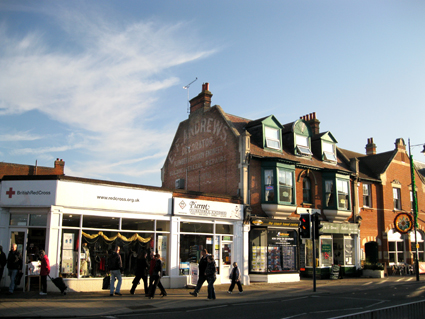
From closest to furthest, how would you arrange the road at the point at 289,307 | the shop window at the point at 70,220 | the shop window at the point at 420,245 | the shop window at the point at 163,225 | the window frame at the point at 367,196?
the road at the point at 289,307, the shop window at the point at 70,220, the shop window at the point at 163,225, the window frame at the point at 367,196, the shop window at the point at 420,245

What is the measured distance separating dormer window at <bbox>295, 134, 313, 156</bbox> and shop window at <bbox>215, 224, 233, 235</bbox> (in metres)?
8.19

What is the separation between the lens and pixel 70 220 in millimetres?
16391

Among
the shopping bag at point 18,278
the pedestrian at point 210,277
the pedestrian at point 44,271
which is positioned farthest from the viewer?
the shopping bag at point 18,278

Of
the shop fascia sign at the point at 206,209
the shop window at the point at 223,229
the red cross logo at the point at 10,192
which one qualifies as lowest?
the shop window at the point at 223,229

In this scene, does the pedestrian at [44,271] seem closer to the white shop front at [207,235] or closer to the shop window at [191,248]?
the white shop front at [207,235]

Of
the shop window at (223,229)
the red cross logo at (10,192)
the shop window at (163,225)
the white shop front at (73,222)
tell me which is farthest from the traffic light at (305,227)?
the red cross logo at (10,192)

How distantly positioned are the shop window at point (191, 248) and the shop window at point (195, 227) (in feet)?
0.85

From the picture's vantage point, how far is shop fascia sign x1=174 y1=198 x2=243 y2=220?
19.3 m

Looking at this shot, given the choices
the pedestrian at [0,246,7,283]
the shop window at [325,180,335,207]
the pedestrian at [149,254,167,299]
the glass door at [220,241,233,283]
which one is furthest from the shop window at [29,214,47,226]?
the shop window at [325,180,335,207]

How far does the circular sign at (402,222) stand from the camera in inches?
1096

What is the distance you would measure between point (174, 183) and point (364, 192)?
1449 centimetres

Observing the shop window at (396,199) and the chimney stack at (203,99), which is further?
the shop window at (396,199)

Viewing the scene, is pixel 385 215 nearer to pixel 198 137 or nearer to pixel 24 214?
pixel 198 137

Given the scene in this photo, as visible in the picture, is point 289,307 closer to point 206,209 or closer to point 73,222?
point 206,209
